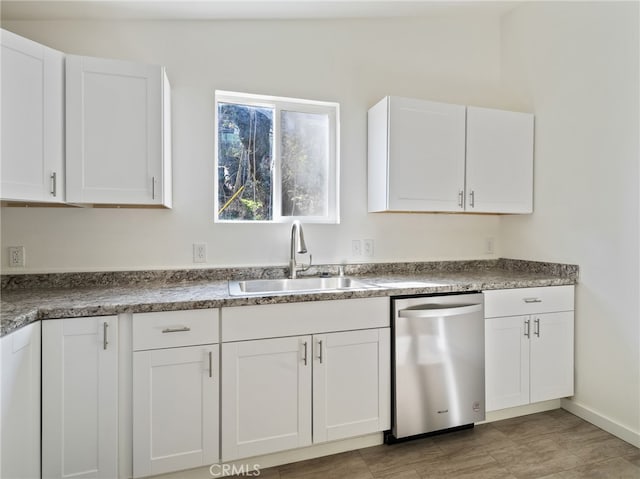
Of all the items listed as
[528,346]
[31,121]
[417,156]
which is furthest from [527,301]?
[31,121]

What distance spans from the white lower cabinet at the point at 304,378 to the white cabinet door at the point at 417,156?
2.61 feet

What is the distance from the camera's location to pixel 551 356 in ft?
7.11

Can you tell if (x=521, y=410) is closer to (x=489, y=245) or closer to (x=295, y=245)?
(x=489, y=245)

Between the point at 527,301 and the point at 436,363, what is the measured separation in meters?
0.77

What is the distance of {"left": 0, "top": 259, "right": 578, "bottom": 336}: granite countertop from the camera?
1.43 m

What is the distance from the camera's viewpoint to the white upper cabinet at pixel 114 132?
1.67 metres

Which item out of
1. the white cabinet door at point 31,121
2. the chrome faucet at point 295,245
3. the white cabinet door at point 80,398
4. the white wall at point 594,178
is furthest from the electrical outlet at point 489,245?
the white cabinet door at point 31,121

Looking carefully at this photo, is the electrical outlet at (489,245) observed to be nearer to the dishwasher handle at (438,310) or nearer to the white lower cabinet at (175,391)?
the dishwasher handle at (438,310)

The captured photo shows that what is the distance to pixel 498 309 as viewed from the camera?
205cm

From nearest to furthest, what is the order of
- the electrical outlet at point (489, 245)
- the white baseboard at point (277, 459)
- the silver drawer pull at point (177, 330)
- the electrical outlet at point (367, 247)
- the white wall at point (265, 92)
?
the silver drawer pull at point (177, 330) < the white baseboard at point (277, 459) < the white wall at point (265, 92) < the electrical outlet at point (367, 247) < the electrical outlet at point (489, 245)

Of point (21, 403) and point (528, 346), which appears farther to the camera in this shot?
point (528, 346)

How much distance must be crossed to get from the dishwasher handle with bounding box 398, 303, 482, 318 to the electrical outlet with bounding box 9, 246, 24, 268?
2130 millimetres

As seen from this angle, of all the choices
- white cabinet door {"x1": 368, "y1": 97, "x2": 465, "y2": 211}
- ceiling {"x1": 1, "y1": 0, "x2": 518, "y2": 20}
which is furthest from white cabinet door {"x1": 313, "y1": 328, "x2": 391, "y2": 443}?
ceiling {"x1": 1, "y1": 0, "x2": 518, "y2": 20}

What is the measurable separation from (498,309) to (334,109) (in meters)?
1.76
